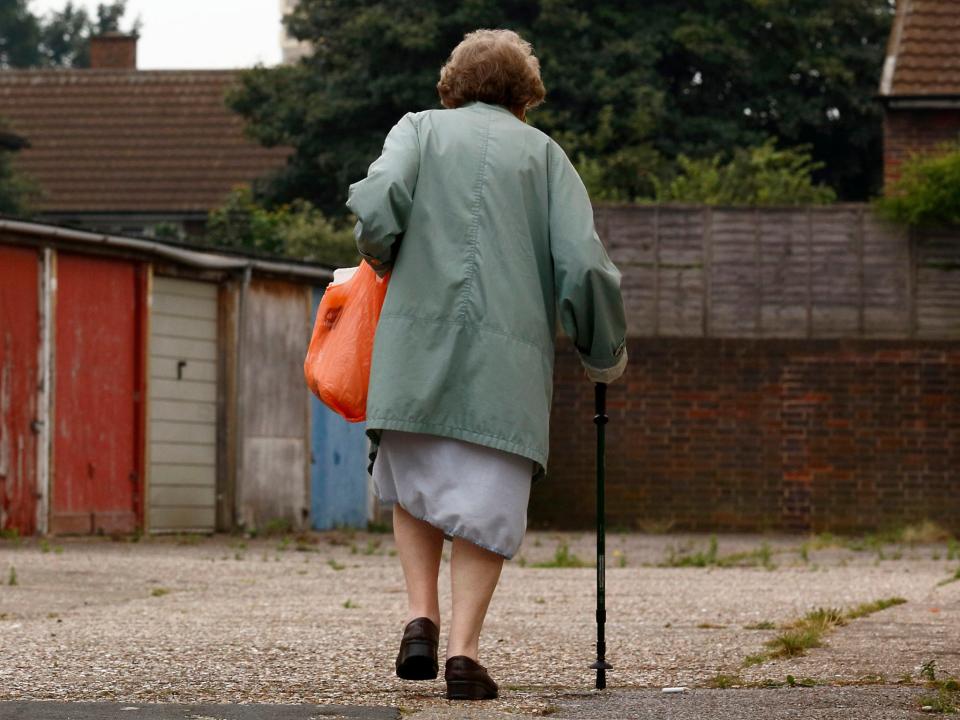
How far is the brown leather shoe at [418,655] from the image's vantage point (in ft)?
16.2

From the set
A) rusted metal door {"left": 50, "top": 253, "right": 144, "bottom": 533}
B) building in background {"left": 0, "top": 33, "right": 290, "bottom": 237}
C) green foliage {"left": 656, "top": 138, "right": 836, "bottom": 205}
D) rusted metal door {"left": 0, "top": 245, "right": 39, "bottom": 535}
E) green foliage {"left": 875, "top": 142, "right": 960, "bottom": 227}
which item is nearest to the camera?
rusted metal door {"left": 0, "top": 245, "right": 39, "bottom": 535}

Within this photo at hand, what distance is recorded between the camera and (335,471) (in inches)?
723

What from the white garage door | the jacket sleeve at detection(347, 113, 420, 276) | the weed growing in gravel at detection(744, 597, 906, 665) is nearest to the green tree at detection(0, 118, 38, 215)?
the white garage door

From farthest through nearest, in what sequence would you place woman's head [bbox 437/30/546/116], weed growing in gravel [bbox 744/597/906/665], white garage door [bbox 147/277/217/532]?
white garage door [bbox 147/277/217/532] < weed growing in gravel [bbox 744/597/906/665] < woman's head [bbox 437/30/546/116]

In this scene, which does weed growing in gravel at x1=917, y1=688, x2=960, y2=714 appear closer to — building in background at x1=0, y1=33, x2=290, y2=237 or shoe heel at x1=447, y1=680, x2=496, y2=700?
shoe heel at x1=447, y1=680, x2=496, y2=700

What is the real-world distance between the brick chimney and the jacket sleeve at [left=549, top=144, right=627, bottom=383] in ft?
123

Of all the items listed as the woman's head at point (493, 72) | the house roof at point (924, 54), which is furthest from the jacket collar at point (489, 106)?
the house roof at point (924, 54)

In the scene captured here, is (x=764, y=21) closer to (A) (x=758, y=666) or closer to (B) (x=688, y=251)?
(B) (x=688, y=251)

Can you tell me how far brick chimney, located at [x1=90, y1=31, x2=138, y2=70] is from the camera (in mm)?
41281

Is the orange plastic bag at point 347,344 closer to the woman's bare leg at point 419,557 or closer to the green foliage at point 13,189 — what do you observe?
the woman's bare leg at point 419,557

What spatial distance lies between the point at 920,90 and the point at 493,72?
53.9 feet

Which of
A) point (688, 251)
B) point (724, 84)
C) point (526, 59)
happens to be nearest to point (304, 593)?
point (526, 59)

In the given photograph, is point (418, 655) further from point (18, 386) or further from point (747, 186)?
point (747, 186)

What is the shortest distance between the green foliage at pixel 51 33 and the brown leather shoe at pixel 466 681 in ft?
151
